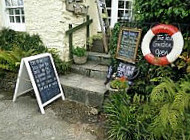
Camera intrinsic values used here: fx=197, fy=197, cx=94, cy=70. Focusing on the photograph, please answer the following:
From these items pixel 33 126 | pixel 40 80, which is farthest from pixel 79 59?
pixel 33 126

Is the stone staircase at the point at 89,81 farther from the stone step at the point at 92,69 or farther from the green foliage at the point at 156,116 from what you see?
the green foliage at the point at 156,116

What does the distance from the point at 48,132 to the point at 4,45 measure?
341cm

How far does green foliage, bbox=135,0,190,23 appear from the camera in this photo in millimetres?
2808

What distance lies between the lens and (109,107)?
10.5ft

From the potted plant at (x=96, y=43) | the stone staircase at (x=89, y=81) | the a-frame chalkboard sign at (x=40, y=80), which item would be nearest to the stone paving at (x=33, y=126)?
the a-frame chalkboard sign at (x=40, y=80)

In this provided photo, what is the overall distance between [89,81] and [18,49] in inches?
71.5

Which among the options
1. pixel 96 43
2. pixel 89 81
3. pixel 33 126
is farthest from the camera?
pixel 96 43

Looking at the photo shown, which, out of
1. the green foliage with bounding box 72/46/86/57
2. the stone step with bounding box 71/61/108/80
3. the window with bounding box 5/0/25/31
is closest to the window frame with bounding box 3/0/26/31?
the window with bounding box 5/0/25/31

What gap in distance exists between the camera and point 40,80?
362 cm

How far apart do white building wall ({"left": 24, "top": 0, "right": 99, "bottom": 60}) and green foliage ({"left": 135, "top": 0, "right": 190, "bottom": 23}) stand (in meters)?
1.81

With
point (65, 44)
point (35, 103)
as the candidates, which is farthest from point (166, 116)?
point (65, 44)

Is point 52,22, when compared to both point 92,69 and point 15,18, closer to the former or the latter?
point 92,69

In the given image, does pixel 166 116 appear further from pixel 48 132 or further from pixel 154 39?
pixel 48 132

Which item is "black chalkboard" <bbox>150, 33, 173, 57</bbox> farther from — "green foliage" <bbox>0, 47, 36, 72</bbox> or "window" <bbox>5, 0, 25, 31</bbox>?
"window" <bbox>5, 0, 25, 31</bbox>
